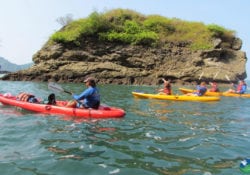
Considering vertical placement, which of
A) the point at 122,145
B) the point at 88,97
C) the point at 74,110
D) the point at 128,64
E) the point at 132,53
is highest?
the point at 132,53

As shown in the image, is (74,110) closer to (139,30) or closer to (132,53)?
(132,53)

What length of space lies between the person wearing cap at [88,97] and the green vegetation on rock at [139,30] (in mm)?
23880

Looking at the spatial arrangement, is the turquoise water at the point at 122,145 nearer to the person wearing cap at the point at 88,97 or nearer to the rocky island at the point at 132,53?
the person wearing cap at the point at 88,97

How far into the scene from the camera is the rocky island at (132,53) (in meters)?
33.7

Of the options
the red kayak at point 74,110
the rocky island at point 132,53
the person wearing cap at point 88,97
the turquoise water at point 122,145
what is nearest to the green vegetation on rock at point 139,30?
the rocky island at point 132,53

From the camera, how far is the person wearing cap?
11.8 m

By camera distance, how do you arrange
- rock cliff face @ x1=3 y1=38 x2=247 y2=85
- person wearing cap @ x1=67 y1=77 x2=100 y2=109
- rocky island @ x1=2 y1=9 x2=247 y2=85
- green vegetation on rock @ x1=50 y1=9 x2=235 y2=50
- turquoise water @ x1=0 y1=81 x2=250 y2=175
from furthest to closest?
green vegetation on rock @ x1=50 y1=9 x2=235 y2=50
rocky island @ x1=2 y1=9 x2=247 y2=85
rock cliff face @ x1=3 y1=38 x2=247 y2=85
person wearing cap @ x1=67 y1=77 x2=100 y2=109
turquoise water @ x1=0 y1=81 x2=250 y2=175

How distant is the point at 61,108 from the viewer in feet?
40.0

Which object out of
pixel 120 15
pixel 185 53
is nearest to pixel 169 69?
pixel 185 53

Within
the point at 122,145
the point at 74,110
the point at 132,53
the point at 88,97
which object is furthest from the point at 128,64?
the point at 122,145

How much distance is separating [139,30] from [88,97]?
86.7 feet

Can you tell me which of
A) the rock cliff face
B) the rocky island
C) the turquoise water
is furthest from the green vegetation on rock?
the turquoise water

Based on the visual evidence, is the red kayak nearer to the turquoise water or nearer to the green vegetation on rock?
the turquoise water

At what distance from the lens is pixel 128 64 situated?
3541 cm
